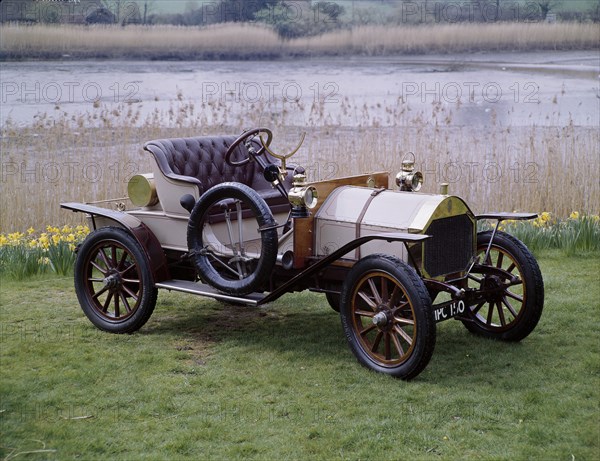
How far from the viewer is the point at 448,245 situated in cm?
471

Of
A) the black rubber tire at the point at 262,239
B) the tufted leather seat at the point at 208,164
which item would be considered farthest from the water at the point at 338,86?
the black rubber tire at the point at 262,239

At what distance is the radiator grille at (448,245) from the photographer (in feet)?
15.2

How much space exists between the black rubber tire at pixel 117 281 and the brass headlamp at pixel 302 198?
40.8 inches

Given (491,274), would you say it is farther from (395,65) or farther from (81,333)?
(395,65)

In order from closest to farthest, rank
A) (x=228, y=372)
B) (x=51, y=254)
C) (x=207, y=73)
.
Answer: (x=228, y=372) → (x=51, y=254) → (x=207, y=73)

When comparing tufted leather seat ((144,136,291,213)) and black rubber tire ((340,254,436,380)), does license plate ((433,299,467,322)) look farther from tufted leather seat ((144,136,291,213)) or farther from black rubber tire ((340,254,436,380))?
tufted leather seat ((144,136,291,213))

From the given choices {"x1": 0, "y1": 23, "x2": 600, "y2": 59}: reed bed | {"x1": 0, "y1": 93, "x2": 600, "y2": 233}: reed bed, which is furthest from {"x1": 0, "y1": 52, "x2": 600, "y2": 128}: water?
{"x1": 0, "y1": 93, "x2": 600, "y2": 233}: reed bed

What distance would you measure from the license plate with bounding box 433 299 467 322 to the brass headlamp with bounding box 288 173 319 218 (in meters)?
0.92

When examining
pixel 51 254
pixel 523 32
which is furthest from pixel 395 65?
pixel 51 254

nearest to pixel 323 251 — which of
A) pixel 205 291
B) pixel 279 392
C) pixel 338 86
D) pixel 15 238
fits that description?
pixel 205 291

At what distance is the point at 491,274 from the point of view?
4957 mm

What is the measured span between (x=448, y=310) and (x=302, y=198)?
1011 mm

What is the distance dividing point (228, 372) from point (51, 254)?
3041 millimetres

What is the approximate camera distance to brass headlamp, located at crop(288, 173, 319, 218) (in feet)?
15.5
